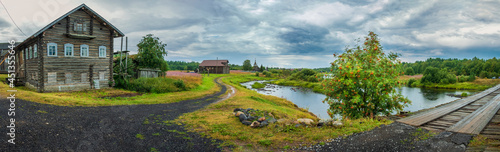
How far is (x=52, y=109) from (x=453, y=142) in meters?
17.6

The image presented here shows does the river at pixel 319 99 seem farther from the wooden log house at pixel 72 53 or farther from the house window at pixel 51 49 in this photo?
the house window at pixel 51 49

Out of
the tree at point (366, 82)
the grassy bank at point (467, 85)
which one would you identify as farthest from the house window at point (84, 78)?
the grassy bank at point (467, 85)

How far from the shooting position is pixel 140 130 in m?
9.83

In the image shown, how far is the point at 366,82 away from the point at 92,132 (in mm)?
12462

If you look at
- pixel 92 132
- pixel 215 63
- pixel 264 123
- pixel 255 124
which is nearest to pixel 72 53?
pixel 92 132

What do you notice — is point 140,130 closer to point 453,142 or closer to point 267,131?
point 267,131

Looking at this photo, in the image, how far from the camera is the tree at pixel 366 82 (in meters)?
11.5

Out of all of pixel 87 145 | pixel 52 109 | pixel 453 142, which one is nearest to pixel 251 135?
pixel 87 145

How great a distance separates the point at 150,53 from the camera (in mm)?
31078

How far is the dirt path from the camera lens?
25.0 ft

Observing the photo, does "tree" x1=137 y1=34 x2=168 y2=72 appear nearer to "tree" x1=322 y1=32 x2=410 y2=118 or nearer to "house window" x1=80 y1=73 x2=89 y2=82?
"house window" x1=80 y1=73 x2=89 y2=82

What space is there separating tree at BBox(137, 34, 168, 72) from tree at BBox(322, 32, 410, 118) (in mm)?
25338

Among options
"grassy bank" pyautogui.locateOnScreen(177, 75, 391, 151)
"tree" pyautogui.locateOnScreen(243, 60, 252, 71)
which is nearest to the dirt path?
"grassy bank" pyautogui.locateOnScreen(177, 75, 391, 151)

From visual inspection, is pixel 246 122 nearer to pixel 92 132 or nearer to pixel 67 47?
pixel 92 132
